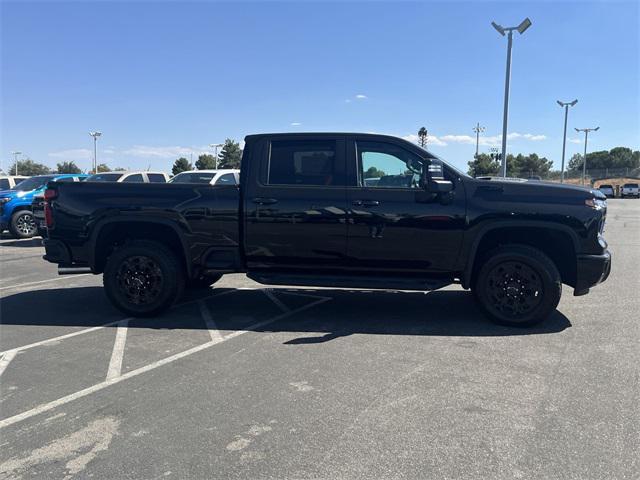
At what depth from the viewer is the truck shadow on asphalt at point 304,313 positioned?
5.41m

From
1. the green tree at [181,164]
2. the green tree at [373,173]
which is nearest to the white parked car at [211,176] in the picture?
the green tree at [373,173]

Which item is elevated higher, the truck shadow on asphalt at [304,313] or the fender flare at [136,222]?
the fender flare at [136,222]

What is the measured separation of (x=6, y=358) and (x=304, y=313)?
3097 millimetres

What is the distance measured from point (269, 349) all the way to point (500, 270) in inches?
103

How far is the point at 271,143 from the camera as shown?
5.71 metres

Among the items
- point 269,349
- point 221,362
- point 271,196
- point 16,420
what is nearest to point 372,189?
point 271,196

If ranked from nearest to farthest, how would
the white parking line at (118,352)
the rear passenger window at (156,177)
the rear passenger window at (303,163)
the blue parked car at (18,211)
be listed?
the white parking line at (118,352), the rear passenger window at (303,163), the blue parked car at (18,211), the rear passenger window at (156,177)

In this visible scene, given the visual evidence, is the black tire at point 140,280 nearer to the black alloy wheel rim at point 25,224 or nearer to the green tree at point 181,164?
the black alloy wheel rim at point 25,224

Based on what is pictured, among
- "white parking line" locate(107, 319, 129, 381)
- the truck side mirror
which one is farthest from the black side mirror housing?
"white parking line" locate(107, 319, 129, 381)

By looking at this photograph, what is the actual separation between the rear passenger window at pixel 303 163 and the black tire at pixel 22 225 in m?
11.4

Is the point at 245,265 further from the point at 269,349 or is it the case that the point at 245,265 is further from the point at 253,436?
the point at 253,436

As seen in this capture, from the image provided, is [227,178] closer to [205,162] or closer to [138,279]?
[138,279]

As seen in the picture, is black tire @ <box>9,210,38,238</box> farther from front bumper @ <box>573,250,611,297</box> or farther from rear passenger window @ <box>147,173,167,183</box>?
front bumper @ <box>573,250,611,297</box>

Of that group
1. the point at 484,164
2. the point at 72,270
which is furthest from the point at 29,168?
the point at 72,270
